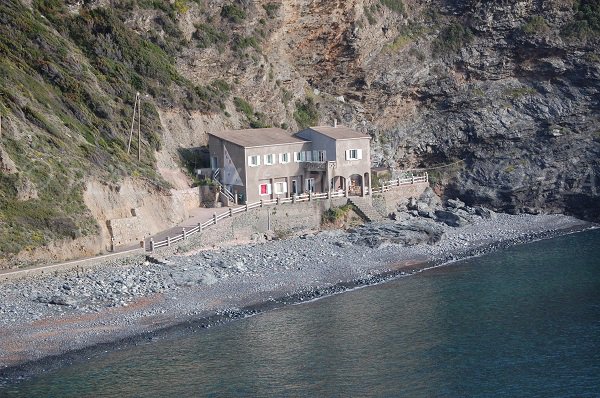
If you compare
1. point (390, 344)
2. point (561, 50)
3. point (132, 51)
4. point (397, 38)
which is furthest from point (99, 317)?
point (561, 50)

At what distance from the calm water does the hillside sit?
14.7 metres

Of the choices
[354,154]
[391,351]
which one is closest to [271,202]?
[354,154]

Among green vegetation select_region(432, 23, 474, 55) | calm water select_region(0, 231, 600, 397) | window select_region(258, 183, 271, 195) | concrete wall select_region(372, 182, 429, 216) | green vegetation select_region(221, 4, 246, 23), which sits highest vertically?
green vegetation select_region(221, 4, 246, 23)

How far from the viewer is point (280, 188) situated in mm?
70500

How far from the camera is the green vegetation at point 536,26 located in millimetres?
80000

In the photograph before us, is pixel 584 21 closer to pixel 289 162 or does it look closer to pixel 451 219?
pixel 451 219

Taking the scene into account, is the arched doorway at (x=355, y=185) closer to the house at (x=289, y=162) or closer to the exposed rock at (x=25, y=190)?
the house at (x=289, y=162)

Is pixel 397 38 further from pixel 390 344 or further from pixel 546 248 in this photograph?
pixel 390 344

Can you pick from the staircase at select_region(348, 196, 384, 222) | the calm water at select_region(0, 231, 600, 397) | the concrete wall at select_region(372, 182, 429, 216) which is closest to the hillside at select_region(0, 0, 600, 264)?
the concrete wall at select_region(372, 182, 429, 216)

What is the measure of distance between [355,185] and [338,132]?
3527mm

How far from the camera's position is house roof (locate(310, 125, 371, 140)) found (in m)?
70.6

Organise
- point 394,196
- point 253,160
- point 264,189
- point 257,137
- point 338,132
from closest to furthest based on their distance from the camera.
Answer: point 253,160
point 264,189
point 257,137
point 338,132
point 394,196

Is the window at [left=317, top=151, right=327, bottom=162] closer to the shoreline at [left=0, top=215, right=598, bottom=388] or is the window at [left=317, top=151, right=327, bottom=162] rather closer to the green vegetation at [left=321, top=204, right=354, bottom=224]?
the green vegetation at [left=321, top=204, right=354, bottom=224]

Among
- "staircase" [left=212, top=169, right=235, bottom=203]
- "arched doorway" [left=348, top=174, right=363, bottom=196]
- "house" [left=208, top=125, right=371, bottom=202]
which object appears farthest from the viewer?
"arched doorway" [left=348, top=174, right=363, bottom=196]
